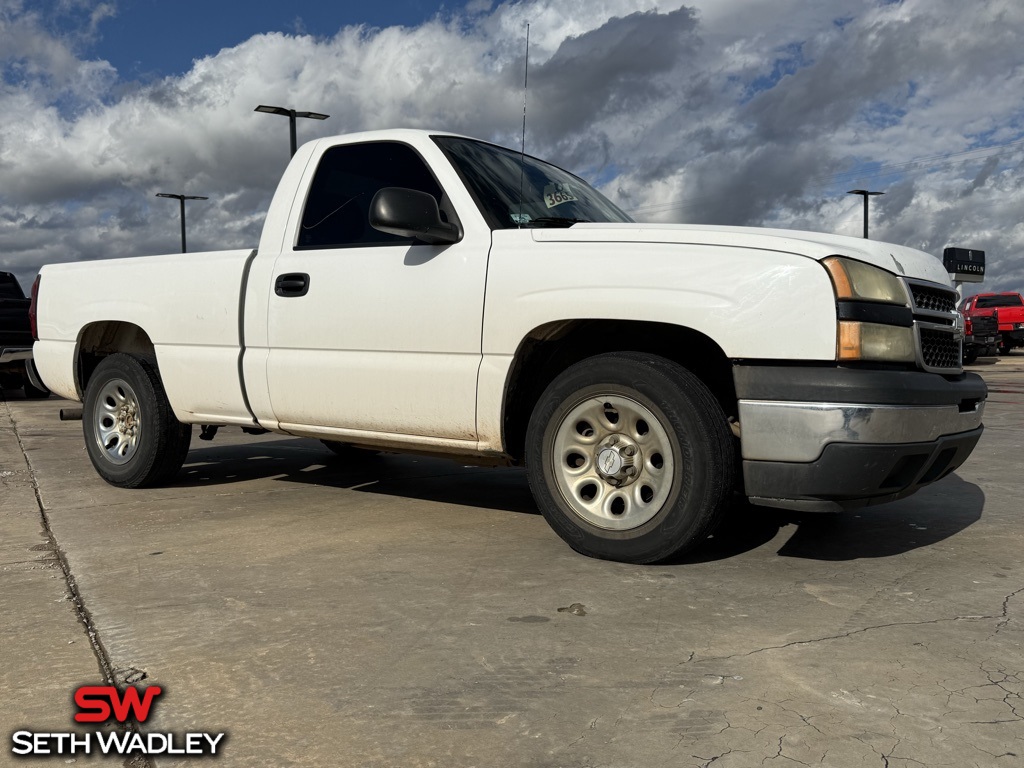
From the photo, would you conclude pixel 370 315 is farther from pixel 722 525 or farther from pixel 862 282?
pixel 862 282

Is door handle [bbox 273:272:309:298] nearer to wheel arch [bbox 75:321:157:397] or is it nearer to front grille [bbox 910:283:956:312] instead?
wheel arch [bbox 75:321:157:397]

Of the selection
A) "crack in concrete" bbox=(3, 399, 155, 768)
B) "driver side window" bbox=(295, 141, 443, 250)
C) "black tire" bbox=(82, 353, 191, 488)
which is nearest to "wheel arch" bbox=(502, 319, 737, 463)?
"driver side window" bbox=(295, 141, 443, 250)

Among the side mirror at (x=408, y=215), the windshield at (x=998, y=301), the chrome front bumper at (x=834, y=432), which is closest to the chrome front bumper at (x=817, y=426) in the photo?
the chrome front bumper at (x=834, y=432)

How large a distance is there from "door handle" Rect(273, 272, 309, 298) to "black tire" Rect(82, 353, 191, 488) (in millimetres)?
1312

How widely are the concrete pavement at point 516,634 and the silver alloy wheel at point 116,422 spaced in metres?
0.68

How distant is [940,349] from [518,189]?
205cm

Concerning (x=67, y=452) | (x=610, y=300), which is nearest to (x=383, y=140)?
(x=610, y=300)

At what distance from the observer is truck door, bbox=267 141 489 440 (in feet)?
14.2

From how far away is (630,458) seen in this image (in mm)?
3936

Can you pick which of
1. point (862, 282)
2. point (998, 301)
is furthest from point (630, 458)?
point (998, 301)

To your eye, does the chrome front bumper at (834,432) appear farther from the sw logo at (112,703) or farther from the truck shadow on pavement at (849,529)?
the sw logo at (112,703)

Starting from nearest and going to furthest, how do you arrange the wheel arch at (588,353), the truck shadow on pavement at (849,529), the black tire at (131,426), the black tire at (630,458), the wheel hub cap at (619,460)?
the black tire at (630,458) → the wheel hub cap at (619,460) → the wheel arch at (588,353) → the truck shadow on pavement at (849,529) → the black tire at (131,426)

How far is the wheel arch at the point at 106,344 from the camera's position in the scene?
6113 millimetres

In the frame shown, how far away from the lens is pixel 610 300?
384cm
